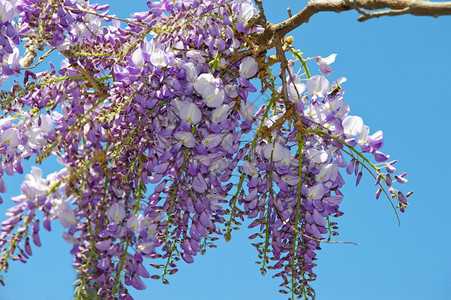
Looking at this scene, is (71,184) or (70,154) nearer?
(71,184)

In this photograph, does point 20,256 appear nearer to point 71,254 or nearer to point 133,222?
point 71,254

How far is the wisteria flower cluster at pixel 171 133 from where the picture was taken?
6.19 feet

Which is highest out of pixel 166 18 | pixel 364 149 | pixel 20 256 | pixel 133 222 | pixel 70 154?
pixel 166 18

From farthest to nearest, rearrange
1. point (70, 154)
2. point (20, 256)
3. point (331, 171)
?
point (331, 171) → point (70, 154) → point (20, 256)

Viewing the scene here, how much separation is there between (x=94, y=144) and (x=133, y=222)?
0.27m

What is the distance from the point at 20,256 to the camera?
169cm

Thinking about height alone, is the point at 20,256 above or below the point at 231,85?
below

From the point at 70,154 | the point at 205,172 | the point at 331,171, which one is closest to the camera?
the point at 70,154

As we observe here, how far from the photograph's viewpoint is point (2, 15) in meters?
1.97

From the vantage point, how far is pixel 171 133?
197cm

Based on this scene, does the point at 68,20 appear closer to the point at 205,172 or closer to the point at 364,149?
the point at 205,172

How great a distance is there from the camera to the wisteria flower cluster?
1886mm

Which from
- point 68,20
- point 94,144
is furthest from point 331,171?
point 68,20

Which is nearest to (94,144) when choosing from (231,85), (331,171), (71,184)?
(71,184)
